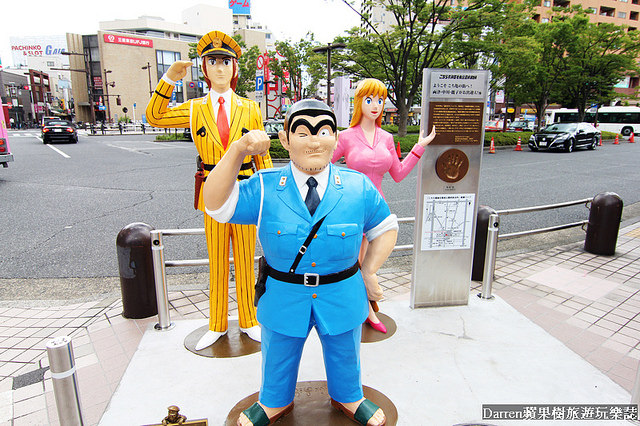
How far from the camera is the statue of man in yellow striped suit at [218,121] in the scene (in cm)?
283

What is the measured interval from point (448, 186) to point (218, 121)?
2.17 metres

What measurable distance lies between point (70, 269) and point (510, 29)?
66.7 ft

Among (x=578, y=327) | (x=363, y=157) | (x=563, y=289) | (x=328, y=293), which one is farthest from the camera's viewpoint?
(x=563, y=289)

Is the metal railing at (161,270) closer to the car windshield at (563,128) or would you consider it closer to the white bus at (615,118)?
the car windshield at (563,128)

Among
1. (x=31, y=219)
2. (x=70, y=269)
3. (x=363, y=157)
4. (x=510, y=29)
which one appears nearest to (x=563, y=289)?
(x=363, y=157)

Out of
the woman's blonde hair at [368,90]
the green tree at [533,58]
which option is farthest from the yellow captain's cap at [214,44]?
the green tree at [533,58]

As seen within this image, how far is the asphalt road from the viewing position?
18.4ft

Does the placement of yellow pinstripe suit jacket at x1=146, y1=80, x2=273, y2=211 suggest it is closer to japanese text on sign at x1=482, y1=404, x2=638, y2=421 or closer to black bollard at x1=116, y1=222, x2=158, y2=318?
black bollard at x1=116, y1=222, x2=158, y2=318

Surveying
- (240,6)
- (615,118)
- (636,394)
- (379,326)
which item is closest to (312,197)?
(379,326)

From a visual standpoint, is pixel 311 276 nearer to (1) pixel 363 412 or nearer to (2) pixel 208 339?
(1) pixel 363 412

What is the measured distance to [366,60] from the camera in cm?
1808

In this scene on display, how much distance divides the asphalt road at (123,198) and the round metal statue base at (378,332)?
9.56 ft

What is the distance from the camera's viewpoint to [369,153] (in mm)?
3133

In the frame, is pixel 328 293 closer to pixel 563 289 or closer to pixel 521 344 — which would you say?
pixel 521 344
